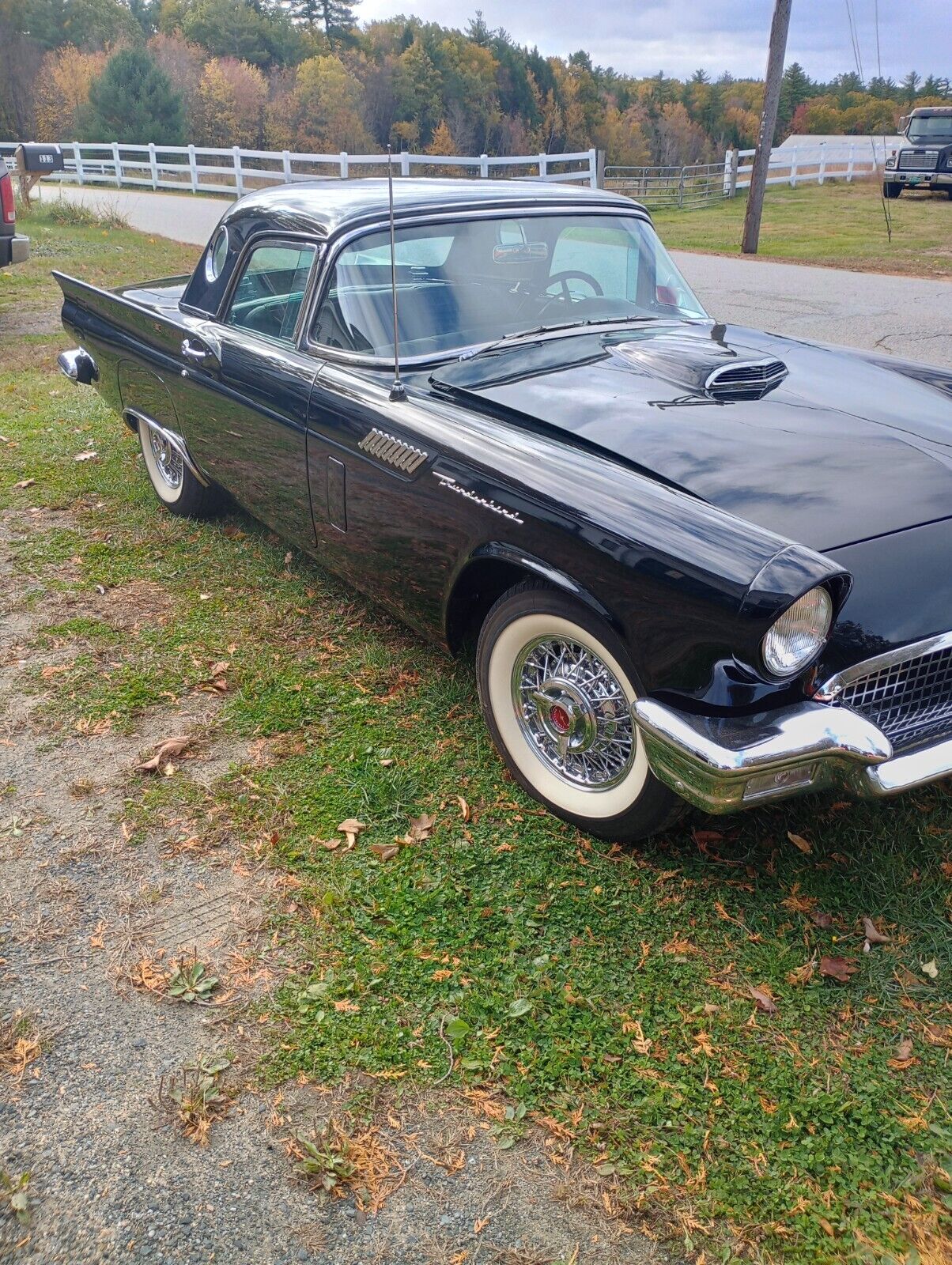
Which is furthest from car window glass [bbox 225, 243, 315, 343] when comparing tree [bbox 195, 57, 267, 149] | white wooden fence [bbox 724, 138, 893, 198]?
tree [bbox 195, 57, 267, 149]

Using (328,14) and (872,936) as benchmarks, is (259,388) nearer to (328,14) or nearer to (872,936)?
(872,936)

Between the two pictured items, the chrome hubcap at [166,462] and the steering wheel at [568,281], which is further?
the chrome hubcap at [166,462]

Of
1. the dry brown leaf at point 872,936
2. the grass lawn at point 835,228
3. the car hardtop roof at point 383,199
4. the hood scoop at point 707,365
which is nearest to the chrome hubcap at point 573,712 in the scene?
the dry brown leaf at point 872,936

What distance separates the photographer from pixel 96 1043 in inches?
86.0

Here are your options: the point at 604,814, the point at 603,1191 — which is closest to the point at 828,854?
the point at 604,814

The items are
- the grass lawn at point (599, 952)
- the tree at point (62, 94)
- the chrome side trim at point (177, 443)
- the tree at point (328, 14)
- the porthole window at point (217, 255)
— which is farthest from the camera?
the tree at point (328, 14)

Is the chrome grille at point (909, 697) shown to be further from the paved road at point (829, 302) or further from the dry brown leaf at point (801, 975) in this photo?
the paved road at point (829, 302)

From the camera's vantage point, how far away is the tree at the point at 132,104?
34125mm

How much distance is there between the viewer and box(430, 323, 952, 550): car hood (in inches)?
99.8

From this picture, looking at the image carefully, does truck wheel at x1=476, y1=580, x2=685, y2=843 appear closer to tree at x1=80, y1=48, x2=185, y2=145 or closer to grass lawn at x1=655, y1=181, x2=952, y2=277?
grass lawn at x1=655, y1=181, x2=952, y2=277

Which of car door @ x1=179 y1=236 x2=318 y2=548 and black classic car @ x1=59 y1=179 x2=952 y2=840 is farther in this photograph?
car door @ x1=179 y1=236 x2=318 y2=548

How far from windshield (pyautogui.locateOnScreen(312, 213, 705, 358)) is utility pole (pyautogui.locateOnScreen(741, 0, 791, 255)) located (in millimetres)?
11294

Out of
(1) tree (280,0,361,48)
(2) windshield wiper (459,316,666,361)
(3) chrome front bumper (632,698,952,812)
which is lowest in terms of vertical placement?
(3) chrome front bumper (632,698,952,812)

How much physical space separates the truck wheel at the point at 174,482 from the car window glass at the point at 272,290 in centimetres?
89
